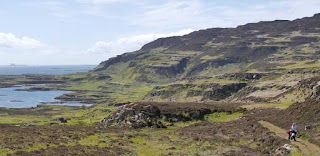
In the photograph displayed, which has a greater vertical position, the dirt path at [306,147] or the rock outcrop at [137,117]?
the dirt path at [306,147]

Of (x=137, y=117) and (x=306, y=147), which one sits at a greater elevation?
(x=306, y=147)

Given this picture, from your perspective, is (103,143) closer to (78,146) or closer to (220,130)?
(78,146)

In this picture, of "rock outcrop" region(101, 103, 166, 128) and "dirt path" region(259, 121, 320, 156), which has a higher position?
"dirt path" region(259, 121, 320, 156)

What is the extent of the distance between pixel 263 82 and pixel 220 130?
94190 mm

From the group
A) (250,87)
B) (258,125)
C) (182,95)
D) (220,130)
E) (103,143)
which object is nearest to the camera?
(103,143)

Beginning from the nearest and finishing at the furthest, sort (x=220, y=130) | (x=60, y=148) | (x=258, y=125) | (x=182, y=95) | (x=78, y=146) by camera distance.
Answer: (x=60, y=148) < (x=78, y=146) < (x=258, y=125) < (x=220, y=130) < (x=182, y=95)

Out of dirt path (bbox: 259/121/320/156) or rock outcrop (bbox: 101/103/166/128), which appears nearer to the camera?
dirt path (bbox: 259/121/320/156)

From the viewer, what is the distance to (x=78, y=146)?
127ft

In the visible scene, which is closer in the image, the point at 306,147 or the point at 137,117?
the point at 306,147

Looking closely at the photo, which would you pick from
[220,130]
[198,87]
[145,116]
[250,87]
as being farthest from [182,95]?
[220,130]

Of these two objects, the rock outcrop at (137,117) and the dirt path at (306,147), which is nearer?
the dirt path at (306,147)

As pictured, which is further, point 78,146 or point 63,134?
point 63,134

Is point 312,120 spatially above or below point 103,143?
above

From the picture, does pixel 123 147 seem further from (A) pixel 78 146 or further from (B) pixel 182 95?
(B) pixel 182 95
